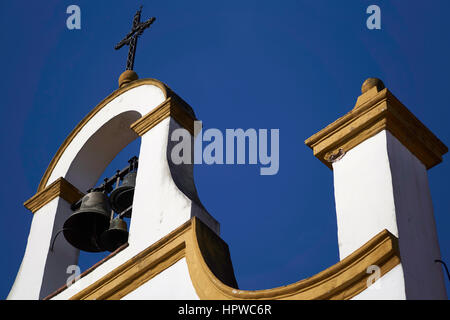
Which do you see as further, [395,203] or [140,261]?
[140,261]

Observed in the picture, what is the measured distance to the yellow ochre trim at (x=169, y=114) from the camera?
9336mm

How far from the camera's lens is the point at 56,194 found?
9.95 metres

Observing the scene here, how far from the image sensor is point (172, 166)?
350 inches

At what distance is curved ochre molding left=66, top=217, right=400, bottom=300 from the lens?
6668mm

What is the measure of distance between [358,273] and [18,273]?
4.06 metres

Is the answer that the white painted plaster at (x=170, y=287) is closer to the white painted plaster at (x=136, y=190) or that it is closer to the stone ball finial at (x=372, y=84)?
the white painted plaster at (x=136, y=190)

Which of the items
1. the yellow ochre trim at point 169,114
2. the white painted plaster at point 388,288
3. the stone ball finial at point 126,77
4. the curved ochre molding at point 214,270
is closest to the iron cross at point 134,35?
the stone ball finial at point 126,77

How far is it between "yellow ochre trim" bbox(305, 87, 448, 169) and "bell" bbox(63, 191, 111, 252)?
257 cm

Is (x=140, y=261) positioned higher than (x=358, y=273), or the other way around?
(x=140, y=261)

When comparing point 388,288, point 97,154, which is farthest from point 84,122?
point 388,288

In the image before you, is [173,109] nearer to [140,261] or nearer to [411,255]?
[140,261]

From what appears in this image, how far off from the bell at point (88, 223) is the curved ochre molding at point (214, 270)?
47.7 inches
